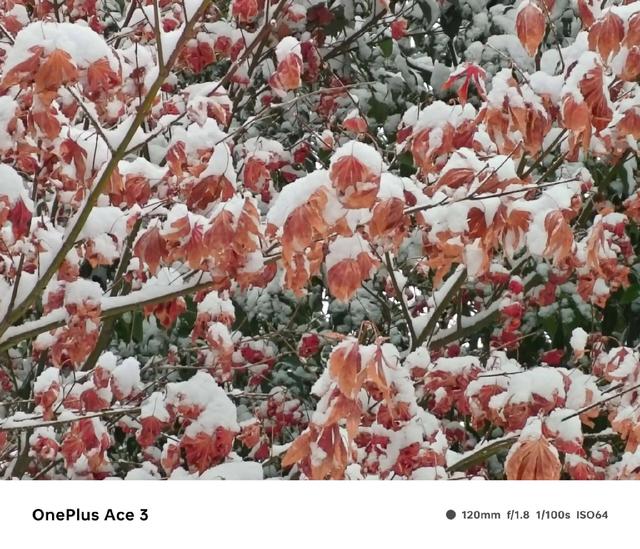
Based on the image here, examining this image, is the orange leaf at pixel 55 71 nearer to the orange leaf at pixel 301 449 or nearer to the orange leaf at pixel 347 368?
the orange leaf at pixel 347 368

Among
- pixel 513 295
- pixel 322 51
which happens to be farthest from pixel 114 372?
pixel 322 51

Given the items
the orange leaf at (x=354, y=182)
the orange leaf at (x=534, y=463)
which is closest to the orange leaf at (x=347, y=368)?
the orange leaf at (x=354, y=182)

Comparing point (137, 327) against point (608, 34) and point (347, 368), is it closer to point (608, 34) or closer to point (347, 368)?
point (347, 368)

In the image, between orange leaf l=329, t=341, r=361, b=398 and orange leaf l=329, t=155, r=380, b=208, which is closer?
orange leaf l=329, t=155, r=380, b=208

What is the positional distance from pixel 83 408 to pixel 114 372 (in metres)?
0.13

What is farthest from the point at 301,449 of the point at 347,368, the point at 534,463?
the point at 534,463

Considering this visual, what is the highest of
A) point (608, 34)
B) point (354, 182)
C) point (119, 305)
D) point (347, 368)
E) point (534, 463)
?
point (608, 34)

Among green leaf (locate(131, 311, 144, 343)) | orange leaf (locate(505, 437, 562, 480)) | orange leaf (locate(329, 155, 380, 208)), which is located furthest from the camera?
green leaf (locate(131, 311, 144, 343))

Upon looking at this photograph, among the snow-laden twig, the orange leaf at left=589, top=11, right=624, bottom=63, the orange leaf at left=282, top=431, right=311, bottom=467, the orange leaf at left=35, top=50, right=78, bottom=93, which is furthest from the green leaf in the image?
the orange leaf at left=589, top=11, right=624, bottom=63

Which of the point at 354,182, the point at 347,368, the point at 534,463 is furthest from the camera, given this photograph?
the point at 534,463

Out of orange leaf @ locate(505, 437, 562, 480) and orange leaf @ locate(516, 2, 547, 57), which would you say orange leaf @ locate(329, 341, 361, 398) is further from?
orange leaf @ locate(516, 2, 547, 57)

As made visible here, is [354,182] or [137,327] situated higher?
[354,182]

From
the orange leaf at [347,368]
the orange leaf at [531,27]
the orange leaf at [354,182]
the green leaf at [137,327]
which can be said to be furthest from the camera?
the green leaf at [137,327]

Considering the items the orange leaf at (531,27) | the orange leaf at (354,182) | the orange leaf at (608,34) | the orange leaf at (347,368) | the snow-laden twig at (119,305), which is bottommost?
the orange leaf at (347,368)
